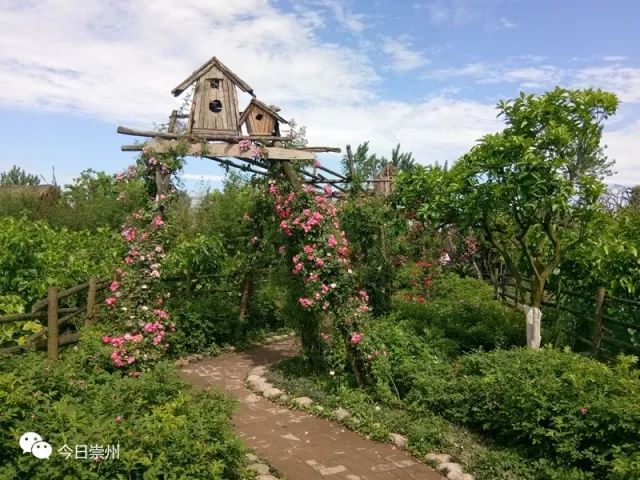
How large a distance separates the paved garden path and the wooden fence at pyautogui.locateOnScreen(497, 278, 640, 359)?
9.95 ft

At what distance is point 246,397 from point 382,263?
349cm

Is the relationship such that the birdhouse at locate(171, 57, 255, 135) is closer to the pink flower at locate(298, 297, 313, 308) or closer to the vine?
the vine

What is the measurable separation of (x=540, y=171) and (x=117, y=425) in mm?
4838

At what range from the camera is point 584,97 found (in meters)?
6.13

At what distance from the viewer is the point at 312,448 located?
4891 millimetres

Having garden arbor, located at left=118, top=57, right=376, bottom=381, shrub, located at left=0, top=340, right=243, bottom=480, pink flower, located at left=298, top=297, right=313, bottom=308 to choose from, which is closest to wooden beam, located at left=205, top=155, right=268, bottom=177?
garden arbor, located at left=118, top=57, right=376, bottom=381

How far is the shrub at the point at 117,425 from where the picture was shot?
3.02m

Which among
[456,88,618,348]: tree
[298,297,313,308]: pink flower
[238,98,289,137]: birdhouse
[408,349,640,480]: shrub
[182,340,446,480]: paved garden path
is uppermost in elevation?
[238,98,289,137]: birdhouse

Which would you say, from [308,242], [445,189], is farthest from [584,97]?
[308,242]

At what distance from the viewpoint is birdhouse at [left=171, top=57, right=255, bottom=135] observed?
7.36 m

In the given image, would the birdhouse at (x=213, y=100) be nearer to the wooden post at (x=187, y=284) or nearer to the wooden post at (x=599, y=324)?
the wooden post at (x=187, y=284)

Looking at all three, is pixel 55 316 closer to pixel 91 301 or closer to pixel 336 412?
pixel 91 301

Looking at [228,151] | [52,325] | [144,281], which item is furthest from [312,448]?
[228,151]

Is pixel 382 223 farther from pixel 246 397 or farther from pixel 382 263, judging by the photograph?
pixel 246 397
